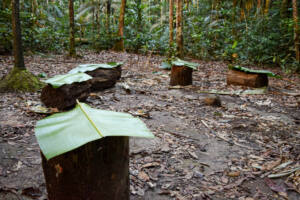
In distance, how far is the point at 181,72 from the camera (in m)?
5.94

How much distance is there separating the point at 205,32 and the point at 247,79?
20.7ft

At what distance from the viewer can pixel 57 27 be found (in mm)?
13773

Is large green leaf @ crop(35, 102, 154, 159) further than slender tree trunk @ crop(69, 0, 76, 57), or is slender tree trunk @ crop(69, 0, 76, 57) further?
slender tree trunk @ crop(69, 0, 76, 57)

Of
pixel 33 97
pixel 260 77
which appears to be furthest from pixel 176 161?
pixel 260 77

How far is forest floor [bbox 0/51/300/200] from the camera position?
2.22 metres

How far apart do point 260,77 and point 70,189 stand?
18.6ft

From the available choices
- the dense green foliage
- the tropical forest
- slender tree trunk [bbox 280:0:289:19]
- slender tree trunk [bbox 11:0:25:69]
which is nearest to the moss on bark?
the tropical forest

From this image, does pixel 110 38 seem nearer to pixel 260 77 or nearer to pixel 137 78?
pixel 137 78

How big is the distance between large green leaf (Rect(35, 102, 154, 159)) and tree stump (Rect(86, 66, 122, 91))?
3.54 meters

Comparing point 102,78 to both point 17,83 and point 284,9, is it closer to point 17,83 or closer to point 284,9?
point 17,83

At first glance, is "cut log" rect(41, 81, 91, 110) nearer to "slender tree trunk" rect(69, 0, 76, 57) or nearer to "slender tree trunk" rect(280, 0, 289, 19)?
"slender tree trunk" rect(69, 0, 76, 57)

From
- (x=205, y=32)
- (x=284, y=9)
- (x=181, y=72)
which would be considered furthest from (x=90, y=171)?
(x=205, y=32)

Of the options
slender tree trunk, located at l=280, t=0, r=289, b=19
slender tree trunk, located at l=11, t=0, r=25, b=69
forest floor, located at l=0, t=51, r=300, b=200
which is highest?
slender tree trunk, located at l=280, t=0, r=289, b=19

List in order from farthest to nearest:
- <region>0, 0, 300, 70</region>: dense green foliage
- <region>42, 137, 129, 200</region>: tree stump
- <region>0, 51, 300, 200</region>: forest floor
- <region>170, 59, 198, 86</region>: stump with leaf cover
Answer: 1. <region>0, 0, 300, 70</region>: dense green foliage
2. <region>170, 59, 198, 86</region>: stump with leaf cover
3. <region>0, 51, 300, 200</region>: forest floor
4. <region>42, 137, 129, 200</region>: tree stump
